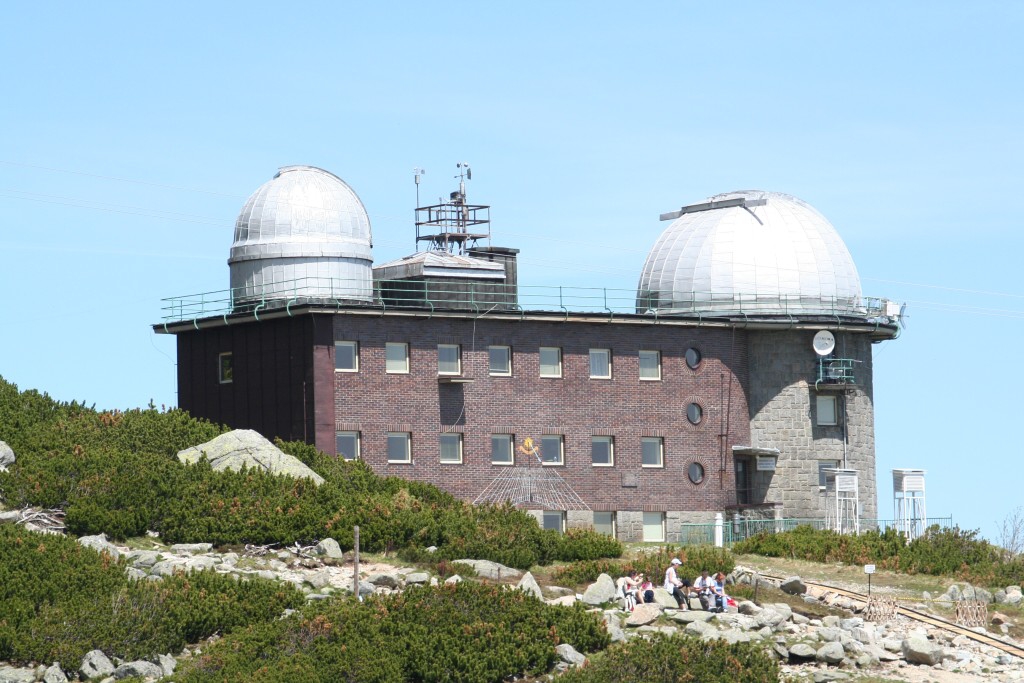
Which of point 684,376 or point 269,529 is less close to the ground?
point 684,376

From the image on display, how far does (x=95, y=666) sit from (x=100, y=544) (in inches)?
294

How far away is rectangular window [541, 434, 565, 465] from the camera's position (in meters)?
56.2

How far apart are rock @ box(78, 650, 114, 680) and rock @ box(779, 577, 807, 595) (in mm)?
16246

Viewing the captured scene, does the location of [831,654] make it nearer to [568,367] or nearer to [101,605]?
[101,605]

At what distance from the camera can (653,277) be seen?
62312 millimetres

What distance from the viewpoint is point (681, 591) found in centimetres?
3906

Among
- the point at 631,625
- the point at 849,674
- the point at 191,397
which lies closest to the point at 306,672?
the point at 631,625

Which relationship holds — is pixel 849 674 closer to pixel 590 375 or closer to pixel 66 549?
pixel 66 549

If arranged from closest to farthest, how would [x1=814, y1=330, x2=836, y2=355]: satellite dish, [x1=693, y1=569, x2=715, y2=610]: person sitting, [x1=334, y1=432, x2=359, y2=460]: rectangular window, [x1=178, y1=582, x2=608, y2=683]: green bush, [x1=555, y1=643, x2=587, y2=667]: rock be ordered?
1. [x1=178, y1=582, x2=608, y2=683]: green bush
2. [x1=555, y1=643, x2=587, y2=667]: rock
3. [x1=693, y1=569, x2=715, y2=610]: person sitting
4. [x1=334, y1=432, x2=359, y2=460]: rectangular window
5. [x1=814, y1=330, x2=836, y2=355]: satellite dish

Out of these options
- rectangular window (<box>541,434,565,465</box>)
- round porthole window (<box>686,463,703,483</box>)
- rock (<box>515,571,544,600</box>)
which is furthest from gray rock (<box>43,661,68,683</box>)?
round porthole window (<box>686,463,703,483</box>)

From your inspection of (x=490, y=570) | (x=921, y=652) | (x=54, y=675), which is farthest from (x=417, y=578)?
(x=921, y=652)

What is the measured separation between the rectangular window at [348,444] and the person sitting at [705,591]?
16.7m

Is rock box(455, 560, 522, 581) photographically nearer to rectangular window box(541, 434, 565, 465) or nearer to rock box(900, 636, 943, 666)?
rock box(900, 636, 943, 666)

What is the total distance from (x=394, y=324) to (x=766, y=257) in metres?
14.2
